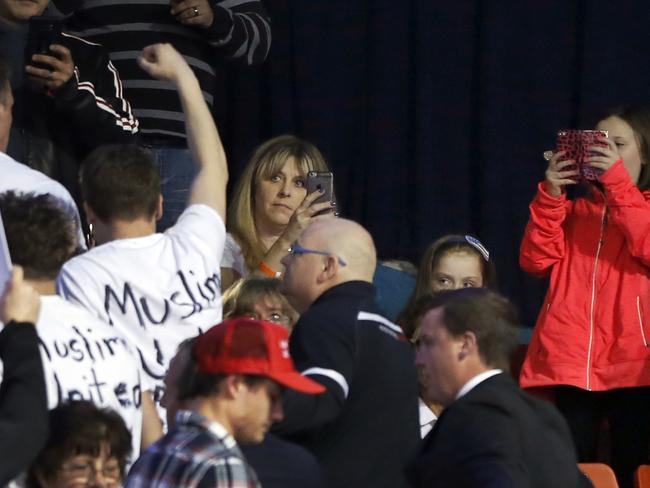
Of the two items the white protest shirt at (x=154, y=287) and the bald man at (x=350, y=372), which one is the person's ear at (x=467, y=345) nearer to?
the bald man at (x=350, y=372)

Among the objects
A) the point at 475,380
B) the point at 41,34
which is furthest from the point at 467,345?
the point at 41,34

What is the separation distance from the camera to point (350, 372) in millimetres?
3879

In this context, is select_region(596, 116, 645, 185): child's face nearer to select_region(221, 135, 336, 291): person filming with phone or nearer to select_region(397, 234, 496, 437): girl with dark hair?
select_region(397, 234, 496, 437): girl with dark hair

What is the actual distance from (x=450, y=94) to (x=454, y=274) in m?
1.30

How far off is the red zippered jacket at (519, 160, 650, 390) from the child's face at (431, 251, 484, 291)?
26 cm

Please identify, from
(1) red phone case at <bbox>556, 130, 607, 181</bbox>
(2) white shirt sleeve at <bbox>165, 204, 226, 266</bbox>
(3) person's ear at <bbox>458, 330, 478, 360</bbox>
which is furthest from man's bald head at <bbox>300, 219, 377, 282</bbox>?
(1) red phone case at <bbox>556, 130, 607, 181</bbox>

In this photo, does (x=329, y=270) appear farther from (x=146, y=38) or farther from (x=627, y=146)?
(x=627, y=146)

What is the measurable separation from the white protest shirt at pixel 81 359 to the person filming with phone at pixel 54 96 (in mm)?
1473

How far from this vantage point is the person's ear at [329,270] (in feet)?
13.8

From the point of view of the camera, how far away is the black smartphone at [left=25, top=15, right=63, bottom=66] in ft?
16.3

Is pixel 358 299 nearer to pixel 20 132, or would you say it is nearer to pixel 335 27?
pixel 20 132

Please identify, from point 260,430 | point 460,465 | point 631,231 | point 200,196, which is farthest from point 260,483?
point 631,231

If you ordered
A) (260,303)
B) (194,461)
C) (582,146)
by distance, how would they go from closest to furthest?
(194,461), (260,303), (582,146)

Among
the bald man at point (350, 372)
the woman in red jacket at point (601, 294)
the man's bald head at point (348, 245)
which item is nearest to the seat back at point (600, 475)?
the woman in red jacket at point (601, 294)
